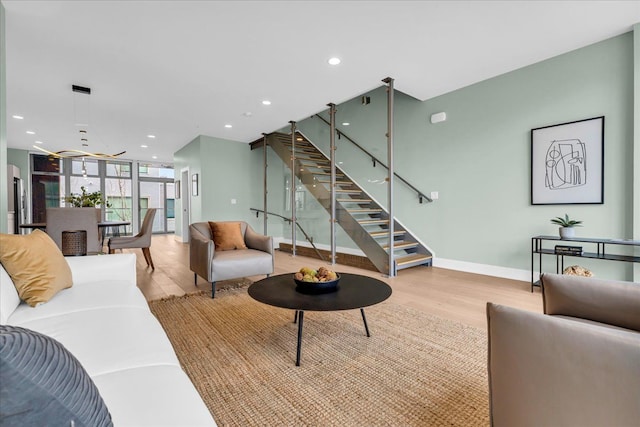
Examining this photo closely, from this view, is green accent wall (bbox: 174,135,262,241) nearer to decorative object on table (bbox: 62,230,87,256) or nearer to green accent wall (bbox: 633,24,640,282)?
decorative object on table (bbox: 62,230,87,256)

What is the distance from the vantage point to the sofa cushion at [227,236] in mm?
3688

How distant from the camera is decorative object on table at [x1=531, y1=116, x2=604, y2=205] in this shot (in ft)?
10.6

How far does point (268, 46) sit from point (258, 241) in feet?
7.16

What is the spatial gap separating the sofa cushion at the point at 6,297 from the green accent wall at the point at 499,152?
4.51 m

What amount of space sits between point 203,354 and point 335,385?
3.02ft

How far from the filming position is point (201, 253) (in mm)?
3320

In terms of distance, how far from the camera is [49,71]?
3.62 meters

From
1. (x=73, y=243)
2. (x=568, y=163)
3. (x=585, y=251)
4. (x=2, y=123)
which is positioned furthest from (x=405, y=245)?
(x=2, y=123)

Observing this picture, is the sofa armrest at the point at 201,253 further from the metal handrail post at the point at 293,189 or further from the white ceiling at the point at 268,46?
the metal handrail post at the point at 293,189

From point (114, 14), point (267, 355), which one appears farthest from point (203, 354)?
point (114, 14)

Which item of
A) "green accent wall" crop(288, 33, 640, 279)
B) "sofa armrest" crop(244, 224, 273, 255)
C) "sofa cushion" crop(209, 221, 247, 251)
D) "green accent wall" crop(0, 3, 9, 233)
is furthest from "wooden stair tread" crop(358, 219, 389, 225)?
"green accent wall" crop(0, 3, 9, 233)

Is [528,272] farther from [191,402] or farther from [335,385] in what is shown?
[191,402]

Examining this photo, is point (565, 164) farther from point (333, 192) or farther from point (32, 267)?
point (32, 267)

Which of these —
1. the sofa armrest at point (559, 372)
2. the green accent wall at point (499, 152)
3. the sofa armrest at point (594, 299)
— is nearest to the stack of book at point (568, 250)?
the green accent wall at point (499, 152)
